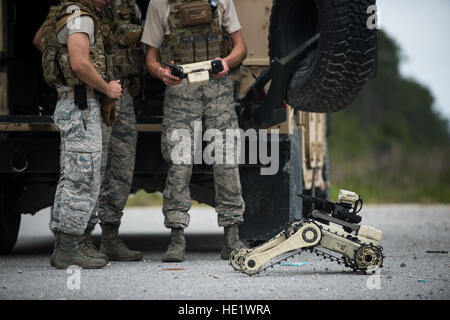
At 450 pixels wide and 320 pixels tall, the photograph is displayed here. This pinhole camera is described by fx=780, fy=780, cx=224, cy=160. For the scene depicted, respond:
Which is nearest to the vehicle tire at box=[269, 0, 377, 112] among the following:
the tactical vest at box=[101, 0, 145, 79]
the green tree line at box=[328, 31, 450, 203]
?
the tactical vest at box=[101, 0, 145, 79]

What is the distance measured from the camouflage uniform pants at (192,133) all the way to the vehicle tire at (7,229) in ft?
5.08

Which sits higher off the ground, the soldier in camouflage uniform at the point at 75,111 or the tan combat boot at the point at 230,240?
the soldier in camouflage uniform at the point at 75,111

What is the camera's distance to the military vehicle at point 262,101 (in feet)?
15.5

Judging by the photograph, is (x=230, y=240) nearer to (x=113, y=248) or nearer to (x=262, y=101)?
(x=113, y=248)

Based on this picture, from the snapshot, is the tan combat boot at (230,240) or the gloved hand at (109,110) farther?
the tan combat boot at (230,240)

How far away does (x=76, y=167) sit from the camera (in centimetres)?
473

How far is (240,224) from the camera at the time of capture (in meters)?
5.49

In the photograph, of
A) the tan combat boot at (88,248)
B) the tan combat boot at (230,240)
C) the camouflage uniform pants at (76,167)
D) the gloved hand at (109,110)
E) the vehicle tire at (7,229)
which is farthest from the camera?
the vehicle tire at (7,229)

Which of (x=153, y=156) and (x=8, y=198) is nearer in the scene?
(x=153, y=156)

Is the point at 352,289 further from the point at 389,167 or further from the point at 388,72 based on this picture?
the point at 388,72

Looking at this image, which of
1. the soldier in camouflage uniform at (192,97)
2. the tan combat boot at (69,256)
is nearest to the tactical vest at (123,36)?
the soldier in camouflage uniform at (192,97)

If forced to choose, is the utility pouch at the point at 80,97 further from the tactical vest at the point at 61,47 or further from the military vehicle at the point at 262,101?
the military vehicle at the point at 262,101
